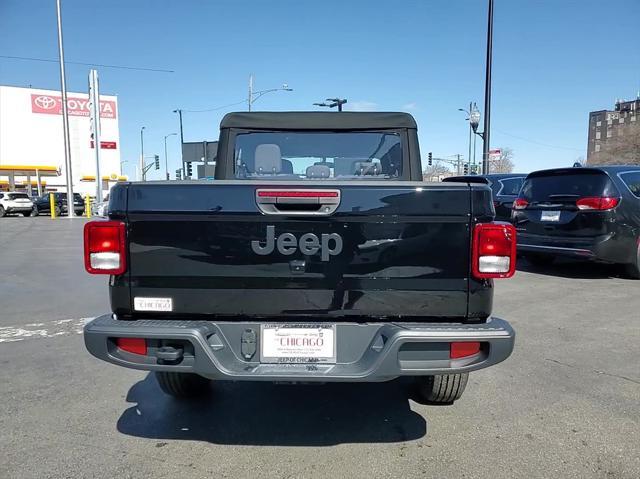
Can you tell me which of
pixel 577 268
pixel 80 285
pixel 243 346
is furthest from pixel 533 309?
pixel 80 285

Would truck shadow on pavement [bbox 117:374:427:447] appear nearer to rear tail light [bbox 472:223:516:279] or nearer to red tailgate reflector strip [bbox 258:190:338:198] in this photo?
rear tail light [bbox 472:223:516:279]

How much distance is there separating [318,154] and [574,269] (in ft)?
22.4

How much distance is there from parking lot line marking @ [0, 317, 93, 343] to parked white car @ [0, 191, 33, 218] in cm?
2837

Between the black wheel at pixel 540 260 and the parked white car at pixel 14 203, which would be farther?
the parked white car at pixel 14 203

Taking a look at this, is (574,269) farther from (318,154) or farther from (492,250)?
(492,250)

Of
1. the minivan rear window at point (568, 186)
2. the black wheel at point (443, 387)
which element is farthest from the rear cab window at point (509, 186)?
the black wheel at point (443, 387)

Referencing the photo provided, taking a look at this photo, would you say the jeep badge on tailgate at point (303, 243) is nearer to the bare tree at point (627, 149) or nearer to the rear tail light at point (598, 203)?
the rear tail light at point (598, 203)

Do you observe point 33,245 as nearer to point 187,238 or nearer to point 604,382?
point 187,238

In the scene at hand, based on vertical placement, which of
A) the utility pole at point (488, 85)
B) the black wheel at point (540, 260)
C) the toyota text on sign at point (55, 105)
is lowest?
the black wheel at point (540, 260)

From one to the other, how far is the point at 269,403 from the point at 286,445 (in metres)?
0.58

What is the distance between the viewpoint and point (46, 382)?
3.71 meters

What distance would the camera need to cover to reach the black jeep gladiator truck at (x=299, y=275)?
2.39m

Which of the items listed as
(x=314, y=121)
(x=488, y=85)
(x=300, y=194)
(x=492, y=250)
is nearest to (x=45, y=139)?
(x=488, y=85)

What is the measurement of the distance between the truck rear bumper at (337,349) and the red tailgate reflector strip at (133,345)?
2 centimetres
